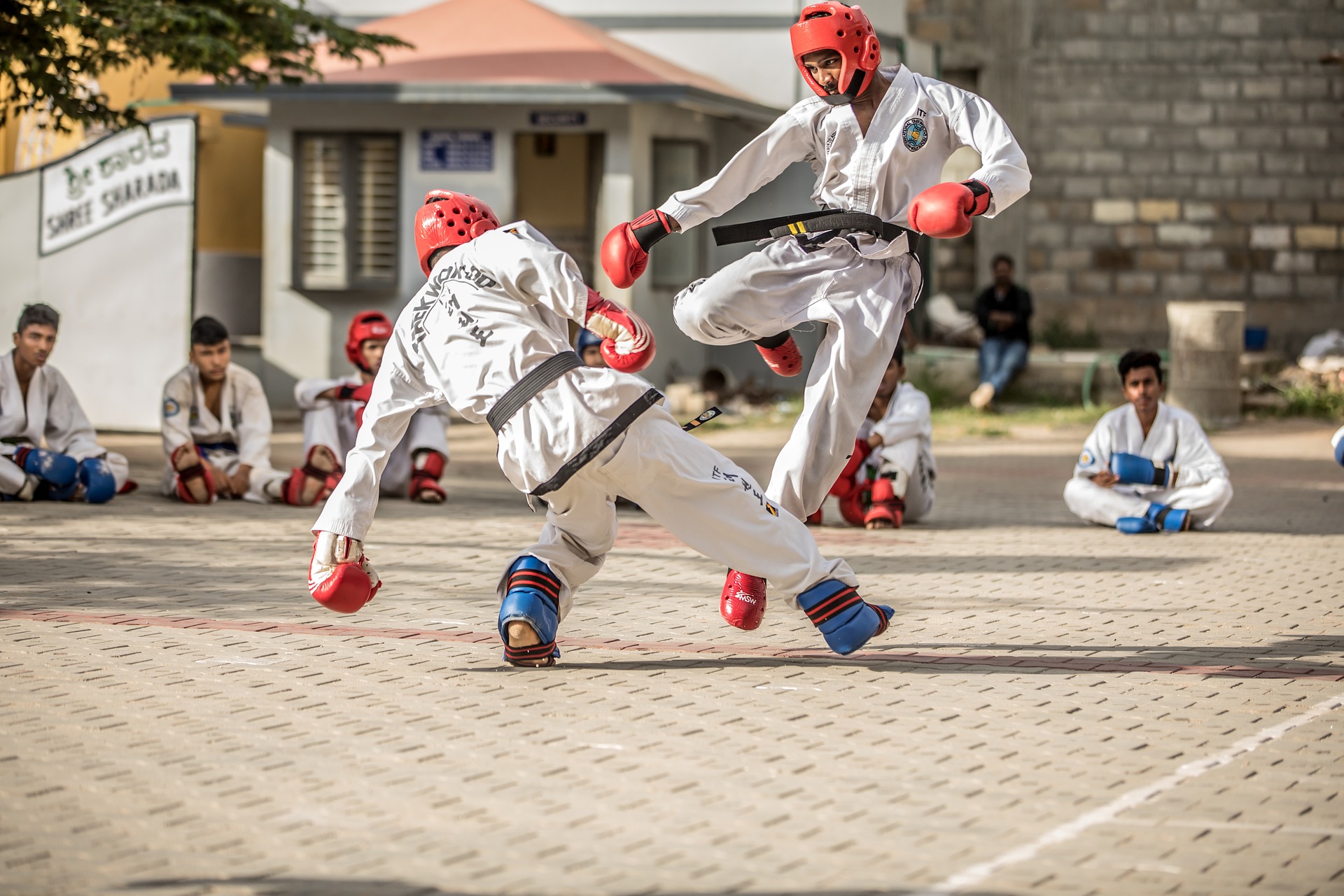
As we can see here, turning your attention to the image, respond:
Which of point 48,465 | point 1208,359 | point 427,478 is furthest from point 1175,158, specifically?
point 48,465

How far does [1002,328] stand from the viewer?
17812 millimetres

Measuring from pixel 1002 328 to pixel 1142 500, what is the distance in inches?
330

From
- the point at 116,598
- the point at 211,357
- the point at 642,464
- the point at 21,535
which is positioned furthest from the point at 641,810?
the point at 211,357

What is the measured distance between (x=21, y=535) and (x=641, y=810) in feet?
18.6

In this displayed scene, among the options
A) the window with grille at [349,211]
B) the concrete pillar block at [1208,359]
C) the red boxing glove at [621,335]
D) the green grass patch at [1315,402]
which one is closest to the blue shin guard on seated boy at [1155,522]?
the red boxing glove at [621,335]

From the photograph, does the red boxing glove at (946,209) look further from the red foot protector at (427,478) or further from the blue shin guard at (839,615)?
the red foot protector at (427,478)

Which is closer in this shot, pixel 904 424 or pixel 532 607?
pixel 532 607

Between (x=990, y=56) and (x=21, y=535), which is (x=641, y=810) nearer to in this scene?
(x=21, y=535)

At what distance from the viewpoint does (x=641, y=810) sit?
3787 mm

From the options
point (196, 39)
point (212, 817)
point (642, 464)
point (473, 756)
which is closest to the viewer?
point (212, 817)

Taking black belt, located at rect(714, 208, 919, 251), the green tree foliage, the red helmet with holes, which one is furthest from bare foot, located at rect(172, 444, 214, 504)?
black belt, located at rect(714, 208, 919, 251)

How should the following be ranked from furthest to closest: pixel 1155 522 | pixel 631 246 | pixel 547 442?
pixel 1155 522
pixel 631 246
pixel 547 442

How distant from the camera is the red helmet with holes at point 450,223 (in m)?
5.48

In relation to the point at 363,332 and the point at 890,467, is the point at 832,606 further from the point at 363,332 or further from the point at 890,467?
the point at 363,332
